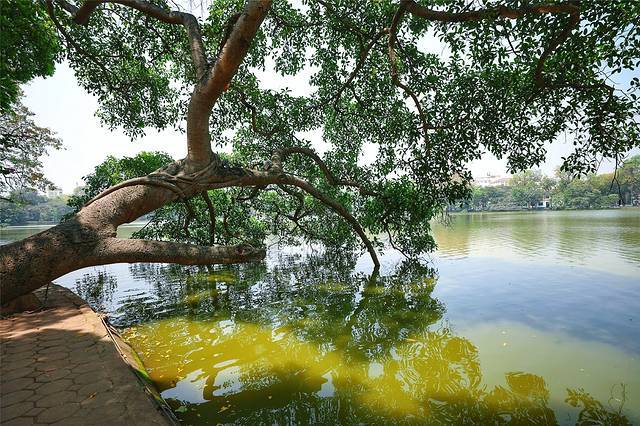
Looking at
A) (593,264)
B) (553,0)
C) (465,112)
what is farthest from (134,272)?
(593,264)

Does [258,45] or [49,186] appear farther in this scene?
[49,186]

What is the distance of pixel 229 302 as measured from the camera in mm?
8875

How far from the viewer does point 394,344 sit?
19.3 ft

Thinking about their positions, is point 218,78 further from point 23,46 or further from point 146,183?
point 23,46

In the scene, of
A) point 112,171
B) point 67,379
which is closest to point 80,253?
point 67,379

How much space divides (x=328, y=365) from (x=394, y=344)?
4.68 feet

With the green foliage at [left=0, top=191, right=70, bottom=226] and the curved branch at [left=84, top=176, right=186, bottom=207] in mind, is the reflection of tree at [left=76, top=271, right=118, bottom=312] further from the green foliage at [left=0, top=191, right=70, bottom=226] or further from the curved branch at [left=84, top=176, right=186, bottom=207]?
the green foliage at [left=0, top=191, right=70, bottom=226]

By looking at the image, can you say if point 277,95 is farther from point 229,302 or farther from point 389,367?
point 389,367

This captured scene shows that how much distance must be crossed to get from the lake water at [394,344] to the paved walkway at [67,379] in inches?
32.3

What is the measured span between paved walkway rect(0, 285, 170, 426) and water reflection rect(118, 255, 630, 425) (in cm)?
81

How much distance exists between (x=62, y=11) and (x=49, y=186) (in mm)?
23484

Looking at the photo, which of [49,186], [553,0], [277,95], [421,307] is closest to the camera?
[553,0]

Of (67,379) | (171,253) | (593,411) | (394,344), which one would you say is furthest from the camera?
(394,344)

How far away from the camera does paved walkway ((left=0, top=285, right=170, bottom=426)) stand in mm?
2980
